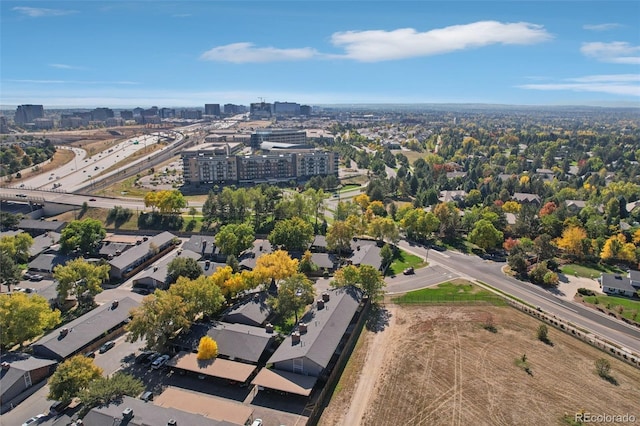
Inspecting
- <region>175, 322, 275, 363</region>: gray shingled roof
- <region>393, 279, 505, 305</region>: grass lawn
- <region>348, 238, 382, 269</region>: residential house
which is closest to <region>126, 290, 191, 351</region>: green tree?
<region>175, 322, 275, 363</region>: gray shingled roof

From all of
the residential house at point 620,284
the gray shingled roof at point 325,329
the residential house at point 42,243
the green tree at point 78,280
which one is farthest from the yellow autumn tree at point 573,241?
the residential house at point 42,243

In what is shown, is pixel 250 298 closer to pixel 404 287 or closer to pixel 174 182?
pixel 404 287

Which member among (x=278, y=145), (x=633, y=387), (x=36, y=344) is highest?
(x=278, y=145)

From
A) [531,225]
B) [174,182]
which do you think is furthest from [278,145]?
[531,225]

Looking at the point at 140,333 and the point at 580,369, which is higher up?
the point at 140,333

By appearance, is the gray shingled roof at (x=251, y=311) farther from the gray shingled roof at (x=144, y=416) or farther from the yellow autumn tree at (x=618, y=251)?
the yellow autumn tree at (x=618, y=251)
